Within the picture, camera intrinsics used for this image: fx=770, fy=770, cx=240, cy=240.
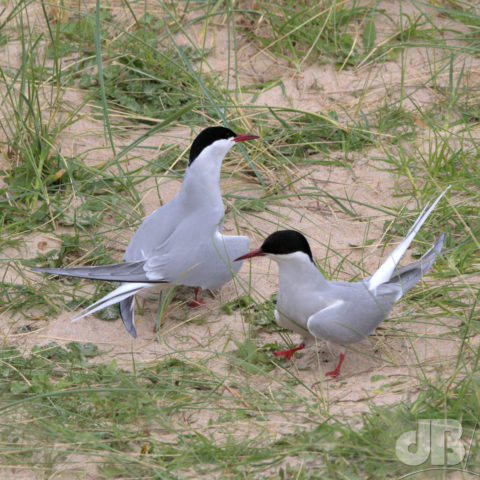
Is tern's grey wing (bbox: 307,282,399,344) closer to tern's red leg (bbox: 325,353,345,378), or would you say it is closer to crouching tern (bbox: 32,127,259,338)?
tern's red leg (bbox: 325,353,345,378)

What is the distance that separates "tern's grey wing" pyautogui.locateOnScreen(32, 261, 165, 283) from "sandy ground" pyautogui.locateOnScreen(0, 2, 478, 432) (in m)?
0.25

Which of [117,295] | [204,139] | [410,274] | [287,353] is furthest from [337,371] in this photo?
[204,139]

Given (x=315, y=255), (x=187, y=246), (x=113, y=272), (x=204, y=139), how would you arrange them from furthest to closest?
(x=315, y=255)
(x=204, y=139)
(x=187, y=246)
(x=113, y=272)

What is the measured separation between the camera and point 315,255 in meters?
3.36

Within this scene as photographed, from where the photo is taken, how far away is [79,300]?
10.2 ft

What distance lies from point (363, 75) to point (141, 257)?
6.97ft

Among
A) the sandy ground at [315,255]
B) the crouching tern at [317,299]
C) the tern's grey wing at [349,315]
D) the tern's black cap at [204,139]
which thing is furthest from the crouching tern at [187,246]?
the tern's grey wing at [349,315]

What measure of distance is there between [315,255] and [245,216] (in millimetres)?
416

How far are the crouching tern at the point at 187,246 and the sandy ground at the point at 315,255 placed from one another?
0.11 m

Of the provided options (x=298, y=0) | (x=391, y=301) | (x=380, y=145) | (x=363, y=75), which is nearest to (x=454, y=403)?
(x=391, y=301)

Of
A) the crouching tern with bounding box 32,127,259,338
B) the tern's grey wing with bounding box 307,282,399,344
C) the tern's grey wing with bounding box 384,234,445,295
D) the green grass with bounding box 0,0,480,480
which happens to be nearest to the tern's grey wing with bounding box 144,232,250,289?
the crouching tern with bounding box 32,127,259,338

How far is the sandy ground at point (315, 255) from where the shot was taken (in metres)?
2.69

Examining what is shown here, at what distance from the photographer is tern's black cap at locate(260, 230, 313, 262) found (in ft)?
8.48

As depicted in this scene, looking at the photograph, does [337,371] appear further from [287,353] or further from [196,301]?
[196,301]
